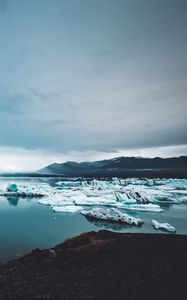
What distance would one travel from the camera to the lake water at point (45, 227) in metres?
10.9

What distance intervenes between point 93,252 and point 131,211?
12.2 meters

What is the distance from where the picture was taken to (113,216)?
15.2m

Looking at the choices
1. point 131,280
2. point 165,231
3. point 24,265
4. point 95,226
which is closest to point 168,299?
point 131,280

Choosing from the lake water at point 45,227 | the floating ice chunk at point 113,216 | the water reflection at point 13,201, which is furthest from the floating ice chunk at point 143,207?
the water reflection at point 13,201

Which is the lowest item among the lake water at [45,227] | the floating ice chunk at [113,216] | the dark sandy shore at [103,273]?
the lake water at [45,227]

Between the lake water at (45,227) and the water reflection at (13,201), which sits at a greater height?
the water reflection at (13,201)

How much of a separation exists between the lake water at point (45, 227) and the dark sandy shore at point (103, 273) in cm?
282

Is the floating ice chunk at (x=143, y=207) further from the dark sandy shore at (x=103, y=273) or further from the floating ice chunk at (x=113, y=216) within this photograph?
the dark sandy shore at (x=103, y=273)

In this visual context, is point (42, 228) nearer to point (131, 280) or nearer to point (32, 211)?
point (32, 211)

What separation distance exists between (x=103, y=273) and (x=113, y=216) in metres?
9.50

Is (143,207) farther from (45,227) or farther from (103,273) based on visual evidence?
(103,273)

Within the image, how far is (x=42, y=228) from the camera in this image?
14195 millimetres

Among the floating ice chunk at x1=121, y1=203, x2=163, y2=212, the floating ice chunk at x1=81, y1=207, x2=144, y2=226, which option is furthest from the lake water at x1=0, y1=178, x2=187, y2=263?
the floating ice chunk at x1=121, y1=203, x2=163, y2=212

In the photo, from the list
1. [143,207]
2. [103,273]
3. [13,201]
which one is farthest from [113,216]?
[13,201]
